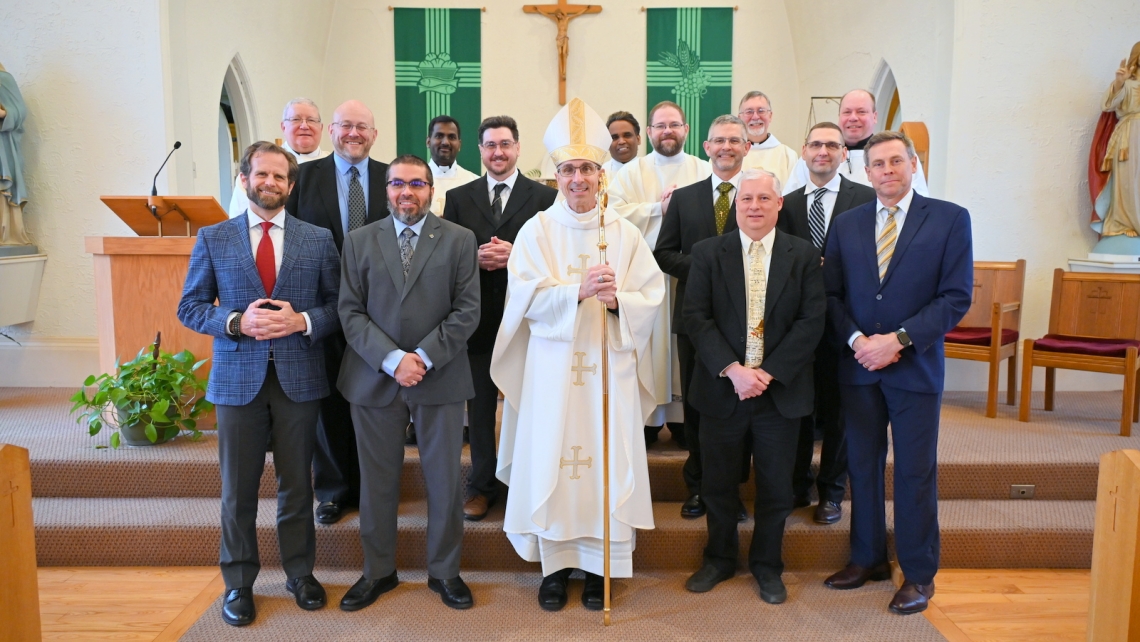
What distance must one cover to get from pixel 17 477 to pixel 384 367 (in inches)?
45.2

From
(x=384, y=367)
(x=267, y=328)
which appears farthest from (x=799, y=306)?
(x=267, y=328)

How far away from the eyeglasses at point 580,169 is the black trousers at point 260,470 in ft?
4.14

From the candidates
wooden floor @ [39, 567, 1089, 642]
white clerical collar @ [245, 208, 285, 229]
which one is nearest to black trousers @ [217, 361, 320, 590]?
wooden floor @ [39, 567, 1089, 642]

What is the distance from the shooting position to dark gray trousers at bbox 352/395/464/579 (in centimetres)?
307

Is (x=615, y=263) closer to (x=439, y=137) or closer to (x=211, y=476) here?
(x=439, y=137)

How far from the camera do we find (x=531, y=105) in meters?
9.97

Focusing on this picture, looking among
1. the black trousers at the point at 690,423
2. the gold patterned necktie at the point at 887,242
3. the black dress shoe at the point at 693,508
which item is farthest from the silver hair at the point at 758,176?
the black dress shoe at the point at 693,508

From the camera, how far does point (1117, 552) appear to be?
85.0 inches

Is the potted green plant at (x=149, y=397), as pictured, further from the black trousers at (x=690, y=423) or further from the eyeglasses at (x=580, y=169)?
the black trousers at (x=690, y=423)

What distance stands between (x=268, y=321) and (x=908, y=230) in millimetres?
2286

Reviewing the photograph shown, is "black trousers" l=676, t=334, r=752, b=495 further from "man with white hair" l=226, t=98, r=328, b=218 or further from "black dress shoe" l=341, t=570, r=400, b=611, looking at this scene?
"man with white hair" l=226, t=98, r=328, b=218

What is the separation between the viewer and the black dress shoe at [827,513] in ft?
11.6

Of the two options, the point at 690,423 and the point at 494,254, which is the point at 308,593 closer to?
the point at 494,254

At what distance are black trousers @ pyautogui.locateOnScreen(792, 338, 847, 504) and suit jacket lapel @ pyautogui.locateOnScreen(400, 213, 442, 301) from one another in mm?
1611
